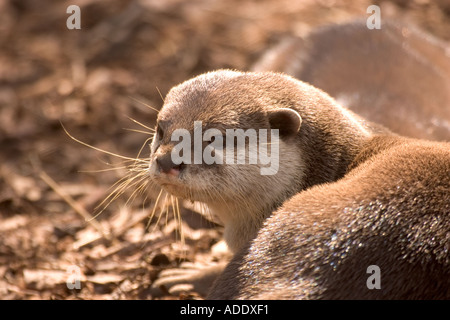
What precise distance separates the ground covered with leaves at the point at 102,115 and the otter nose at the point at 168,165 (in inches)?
13.8

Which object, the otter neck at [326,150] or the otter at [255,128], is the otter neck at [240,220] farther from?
the otter neck at [326,150]

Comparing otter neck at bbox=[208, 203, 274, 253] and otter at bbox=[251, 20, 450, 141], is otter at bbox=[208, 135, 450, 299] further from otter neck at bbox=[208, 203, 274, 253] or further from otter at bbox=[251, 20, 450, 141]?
otter at bbox=[251, 20, 450, 141]

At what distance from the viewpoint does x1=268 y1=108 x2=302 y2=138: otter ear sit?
2977mm

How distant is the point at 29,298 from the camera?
3.41 metres

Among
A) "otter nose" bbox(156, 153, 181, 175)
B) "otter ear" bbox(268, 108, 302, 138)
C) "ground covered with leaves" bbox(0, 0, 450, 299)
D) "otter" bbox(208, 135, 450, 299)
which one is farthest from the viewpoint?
"ground covered with leaves" bbox(0, 0, 450, 299)

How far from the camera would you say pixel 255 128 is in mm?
2996

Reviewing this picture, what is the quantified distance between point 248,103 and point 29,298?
142cm

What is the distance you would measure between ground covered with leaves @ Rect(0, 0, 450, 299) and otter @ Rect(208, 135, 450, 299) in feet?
2.94

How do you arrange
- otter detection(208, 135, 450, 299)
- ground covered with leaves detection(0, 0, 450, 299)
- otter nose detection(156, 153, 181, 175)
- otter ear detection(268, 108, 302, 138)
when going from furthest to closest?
ground covered with leaves detection(0, 0, 450, 299)
otter ear detection(268, 108, 302, 138)
otter nose detection(156, 153, 181, 175)
otter detection(208, 135, 450, 299)

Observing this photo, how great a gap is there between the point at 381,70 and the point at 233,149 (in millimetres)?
1715

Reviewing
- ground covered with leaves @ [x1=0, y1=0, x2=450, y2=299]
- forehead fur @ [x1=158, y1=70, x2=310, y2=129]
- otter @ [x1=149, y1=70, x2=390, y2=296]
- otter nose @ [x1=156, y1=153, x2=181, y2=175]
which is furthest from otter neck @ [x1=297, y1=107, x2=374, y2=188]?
ground covered with leaves @ [x1=0, y1=0, x2=450, y2=299]

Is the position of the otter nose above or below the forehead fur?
below

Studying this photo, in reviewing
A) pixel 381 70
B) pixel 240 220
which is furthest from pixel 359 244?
pixel 381 70
